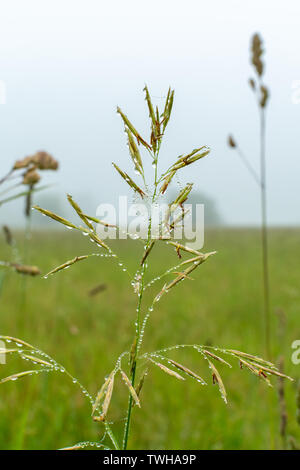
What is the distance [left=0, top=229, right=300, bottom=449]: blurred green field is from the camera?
253cm

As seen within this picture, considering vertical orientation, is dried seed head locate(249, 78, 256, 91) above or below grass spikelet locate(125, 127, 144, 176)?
above

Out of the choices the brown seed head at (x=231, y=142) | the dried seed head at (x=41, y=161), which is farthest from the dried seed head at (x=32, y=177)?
the brown seed head at (x=231, y=142)

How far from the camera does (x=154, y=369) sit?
150 inches

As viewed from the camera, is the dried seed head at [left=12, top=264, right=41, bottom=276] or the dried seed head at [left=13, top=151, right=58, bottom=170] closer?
the dried seed head at [left=12, top=264, right=41, bottom=276]

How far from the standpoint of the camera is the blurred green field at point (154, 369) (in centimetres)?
253

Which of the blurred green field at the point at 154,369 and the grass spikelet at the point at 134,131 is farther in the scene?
the blurred green field at the point at 154,369

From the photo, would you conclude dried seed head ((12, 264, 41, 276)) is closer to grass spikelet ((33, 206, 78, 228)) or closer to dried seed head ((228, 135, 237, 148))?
grass spikelet ((33, 206, 78, 228))

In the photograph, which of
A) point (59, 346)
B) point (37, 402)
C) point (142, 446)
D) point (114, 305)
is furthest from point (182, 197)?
point (114, 305)

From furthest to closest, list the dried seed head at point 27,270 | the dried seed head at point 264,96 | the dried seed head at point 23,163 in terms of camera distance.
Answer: the dried seed head at point 264,96 → the dried seed head at point 23,163 → the dried seed head at point 27,270

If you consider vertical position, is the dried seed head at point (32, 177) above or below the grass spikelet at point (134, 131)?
above

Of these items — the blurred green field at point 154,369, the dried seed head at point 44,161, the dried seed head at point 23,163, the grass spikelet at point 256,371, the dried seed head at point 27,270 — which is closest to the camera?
the grass spikelet at point 256,371

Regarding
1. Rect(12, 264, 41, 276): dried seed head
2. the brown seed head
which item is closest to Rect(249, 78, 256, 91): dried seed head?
the brown seed head

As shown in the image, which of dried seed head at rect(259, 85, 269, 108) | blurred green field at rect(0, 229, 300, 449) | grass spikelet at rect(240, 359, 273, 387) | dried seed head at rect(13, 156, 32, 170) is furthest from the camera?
blurred green field at rect(0, 229, 300, 449)

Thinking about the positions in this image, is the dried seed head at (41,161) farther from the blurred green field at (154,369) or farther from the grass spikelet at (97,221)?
the grass spikelet at (97,221)
